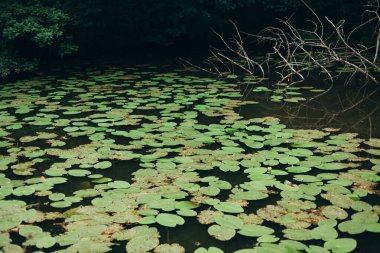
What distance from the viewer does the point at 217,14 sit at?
10852 millimetres

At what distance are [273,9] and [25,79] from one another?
8.25 meters

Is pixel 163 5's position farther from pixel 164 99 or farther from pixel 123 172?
pixel 123 172

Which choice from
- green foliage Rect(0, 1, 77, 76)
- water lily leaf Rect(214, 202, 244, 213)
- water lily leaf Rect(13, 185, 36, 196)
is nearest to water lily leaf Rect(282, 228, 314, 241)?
water lily leaf Rect(214, 202, 244, 213)

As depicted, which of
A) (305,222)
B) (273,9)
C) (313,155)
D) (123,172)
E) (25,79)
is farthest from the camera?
(273,9)

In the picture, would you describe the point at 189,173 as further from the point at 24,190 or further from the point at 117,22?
the point at 117,22

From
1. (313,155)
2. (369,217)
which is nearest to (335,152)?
(313,155)

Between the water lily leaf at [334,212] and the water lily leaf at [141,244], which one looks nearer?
the water lily leaf at [141,244]

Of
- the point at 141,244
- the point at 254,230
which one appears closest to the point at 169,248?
the point at 141,244

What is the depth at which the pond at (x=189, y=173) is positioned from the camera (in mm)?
1970

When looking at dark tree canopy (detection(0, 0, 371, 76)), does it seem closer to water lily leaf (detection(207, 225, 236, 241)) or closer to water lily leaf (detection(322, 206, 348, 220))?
water lily leaf (detection(207, 225, 236, 241))

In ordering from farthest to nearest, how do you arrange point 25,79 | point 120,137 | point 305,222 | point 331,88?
point 25,79
point 331,88
point 120,137
point 305,222

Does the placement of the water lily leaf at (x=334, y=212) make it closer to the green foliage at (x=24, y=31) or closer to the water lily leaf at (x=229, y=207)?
the water lily leaf at (x=229, y=207)

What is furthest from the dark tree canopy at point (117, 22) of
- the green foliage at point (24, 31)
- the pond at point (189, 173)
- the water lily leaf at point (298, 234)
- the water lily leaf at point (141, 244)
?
the water lily leaf at point (298, 234)

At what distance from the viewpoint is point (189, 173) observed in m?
2.68
